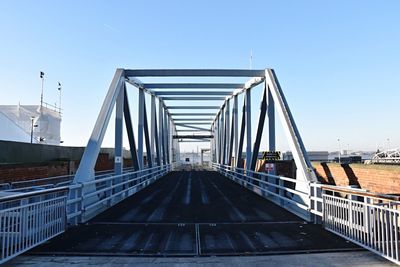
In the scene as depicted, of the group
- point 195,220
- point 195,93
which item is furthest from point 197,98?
point 195,220

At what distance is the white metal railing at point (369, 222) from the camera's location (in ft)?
18.8

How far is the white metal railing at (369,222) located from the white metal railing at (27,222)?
586cm

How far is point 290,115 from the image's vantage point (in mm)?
13125

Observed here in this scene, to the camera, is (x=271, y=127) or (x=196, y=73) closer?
(x=271, y=127)

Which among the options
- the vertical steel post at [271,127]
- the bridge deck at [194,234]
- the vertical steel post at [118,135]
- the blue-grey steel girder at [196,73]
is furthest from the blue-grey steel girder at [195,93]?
the bridge deck at [194,234]

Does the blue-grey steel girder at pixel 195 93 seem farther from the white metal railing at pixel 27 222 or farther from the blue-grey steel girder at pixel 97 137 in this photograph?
the white metal railing at pixel 27 222

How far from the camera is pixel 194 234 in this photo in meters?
7.72

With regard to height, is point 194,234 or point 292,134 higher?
point 292,134

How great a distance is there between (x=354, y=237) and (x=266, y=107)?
11.2 meters

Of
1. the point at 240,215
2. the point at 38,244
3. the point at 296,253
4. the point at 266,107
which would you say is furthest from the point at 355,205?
the point at 266,107

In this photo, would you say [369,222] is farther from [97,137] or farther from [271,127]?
[271,127]

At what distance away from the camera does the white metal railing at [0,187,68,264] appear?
5738 millimetres

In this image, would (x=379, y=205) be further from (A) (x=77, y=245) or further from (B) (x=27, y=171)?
(B) (x=27, y=171)

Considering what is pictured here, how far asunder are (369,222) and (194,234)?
345cm
